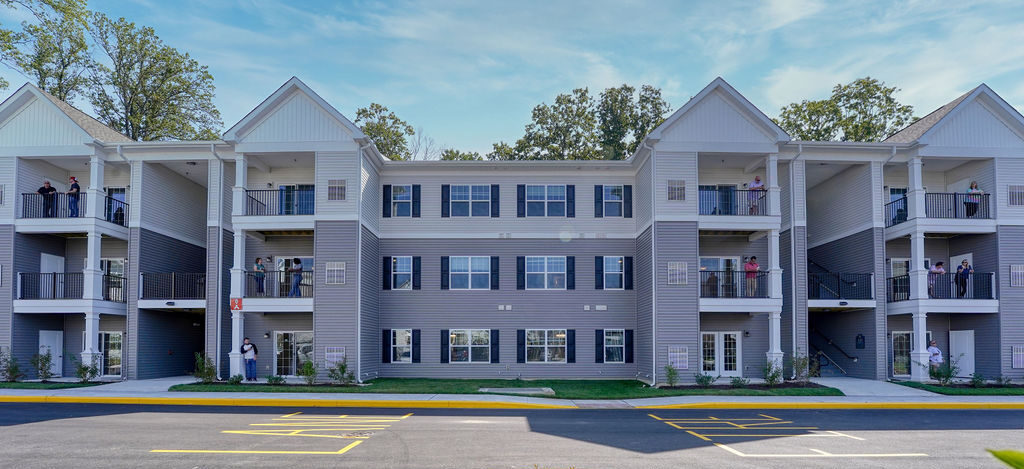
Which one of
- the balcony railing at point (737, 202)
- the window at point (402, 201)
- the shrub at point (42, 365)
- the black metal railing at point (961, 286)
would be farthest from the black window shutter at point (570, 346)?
the shrub at point (42, 365)

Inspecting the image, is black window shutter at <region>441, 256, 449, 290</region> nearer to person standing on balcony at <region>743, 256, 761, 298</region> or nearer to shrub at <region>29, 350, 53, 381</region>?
person standing on balcony at <region>743, 256, 761, 298</region>

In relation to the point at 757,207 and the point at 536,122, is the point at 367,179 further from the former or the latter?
the point at 536,122

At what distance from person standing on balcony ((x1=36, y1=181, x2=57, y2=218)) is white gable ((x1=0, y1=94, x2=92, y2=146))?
152cm

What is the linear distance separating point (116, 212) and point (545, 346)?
16.8m

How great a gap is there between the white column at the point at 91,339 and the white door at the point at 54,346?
2194 mm

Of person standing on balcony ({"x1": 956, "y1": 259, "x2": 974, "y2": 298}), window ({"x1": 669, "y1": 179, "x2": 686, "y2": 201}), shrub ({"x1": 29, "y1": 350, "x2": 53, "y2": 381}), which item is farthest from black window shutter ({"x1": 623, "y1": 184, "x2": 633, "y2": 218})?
shrub ({"x1": 29, "y1": 350, "x2": 53, "y2": 381})

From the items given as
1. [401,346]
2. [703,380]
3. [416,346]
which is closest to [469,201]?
[416,346]

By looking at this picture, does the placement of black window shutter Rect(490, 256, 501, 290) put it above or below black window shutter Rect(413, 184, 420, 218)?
below

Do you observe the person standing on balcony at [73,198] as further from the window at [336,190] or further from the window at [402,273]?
the window at [402,273]

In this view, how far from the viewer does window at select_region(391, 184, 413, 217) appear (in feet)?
91.7

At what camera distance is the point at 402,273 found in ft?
91.1

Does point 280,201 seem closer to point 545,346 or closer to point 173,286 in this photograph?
point 173,286

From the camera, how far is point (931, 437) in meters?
13.6

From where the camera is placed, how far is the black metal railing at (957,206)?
25.2 meters
